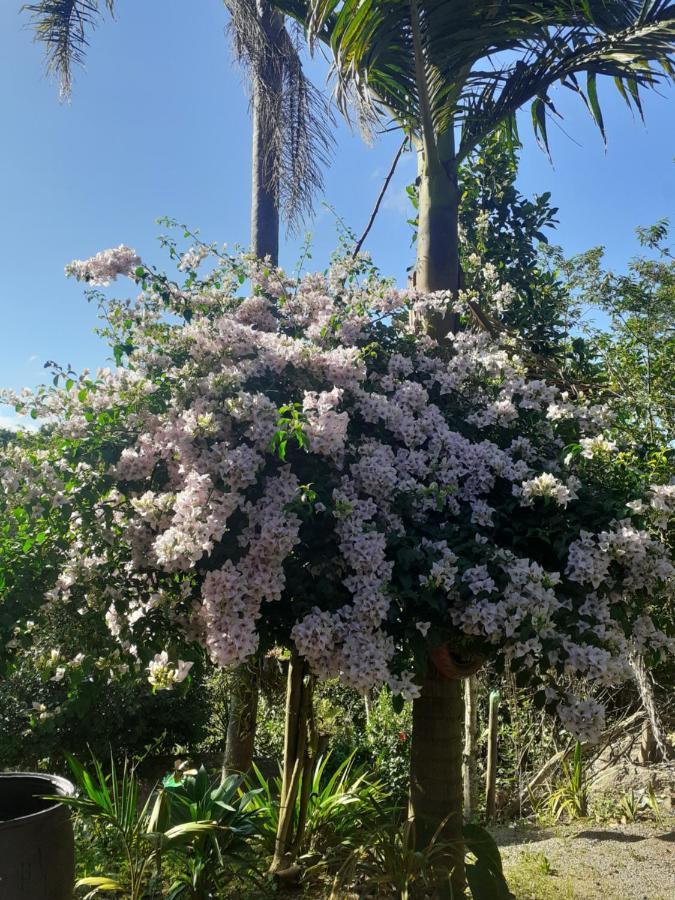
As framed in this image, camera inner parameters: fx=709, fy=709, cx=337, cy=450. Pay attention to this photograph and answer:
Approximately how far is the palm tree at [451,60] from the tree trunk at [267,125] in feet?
8.20

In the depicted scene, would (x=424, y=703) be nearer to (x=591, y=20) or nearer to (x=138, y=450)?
(x=138, y=450)

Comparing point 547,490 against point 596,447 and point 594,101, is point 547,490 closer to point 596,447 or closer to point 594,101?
point 596,447

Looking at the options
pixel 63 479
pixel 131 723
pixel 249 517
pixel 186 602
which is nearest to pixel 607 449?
pixel 249 517

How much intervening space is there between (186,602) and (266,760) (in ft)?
22.4

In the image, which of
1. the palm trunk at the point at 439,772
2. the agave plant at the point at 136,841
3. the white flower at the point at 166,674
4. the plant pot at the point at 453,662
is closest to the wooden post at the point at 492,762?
the palm trunk at the point at 439,772

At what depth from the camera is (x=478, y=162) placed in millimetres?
6133

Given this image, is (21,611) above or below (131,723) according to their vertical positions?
above

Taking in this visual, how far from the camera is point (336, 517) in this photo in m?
2.58

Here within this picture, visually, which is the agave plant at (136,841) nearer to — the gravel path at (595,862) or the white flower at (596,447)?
the gravel path at (595,862)

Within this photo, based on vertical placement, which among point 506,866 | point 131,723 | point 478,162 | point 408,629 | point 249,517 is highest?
point 478,162

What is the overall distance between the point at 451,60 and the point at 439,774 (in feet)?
13.3

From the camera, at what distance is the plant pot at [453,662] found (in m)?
2.96

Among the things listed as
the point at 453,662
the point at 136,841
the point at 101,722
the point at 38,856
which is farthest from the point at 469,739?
the point at 38,856

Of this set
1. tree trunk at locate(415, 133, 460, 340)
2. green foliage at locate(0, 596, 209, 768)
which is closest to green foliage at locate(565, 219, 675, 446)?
tree trunk at locate(415, 133, 460, 340)
